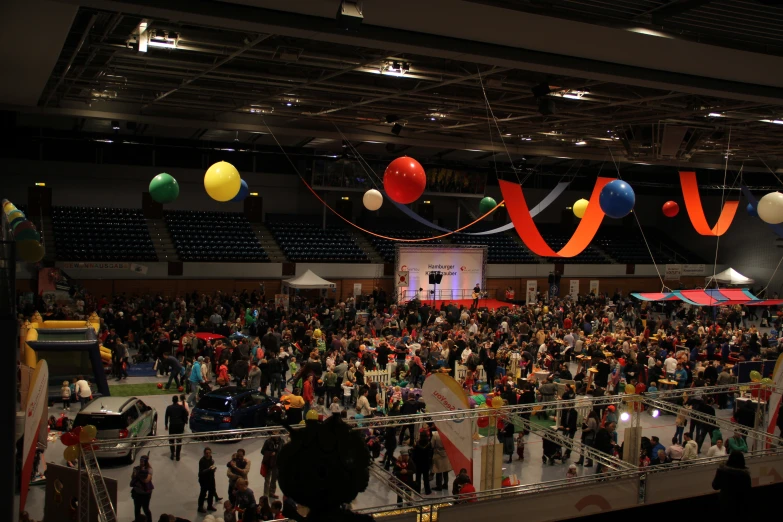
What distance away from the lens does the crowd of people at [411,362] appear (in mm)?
9180

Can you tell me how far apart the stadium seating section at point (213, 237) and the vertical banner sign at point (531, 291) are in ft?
37.9

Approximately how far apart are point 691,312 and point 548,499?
20848mm

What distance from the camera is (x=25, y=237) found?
360 inches

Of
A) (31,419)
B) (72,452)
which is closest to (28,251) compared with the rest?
(31,419)

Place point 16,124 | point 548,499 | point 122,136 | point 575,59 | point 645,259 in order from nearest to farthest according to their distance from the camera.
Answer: point 548,499, point 575,59, point 16,124, point 122,136, point 645,259

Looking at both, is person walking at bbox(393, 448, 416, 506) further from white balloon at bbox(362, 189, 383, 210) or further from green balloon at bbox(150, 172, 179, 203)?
green balloon at bbox(150, 172, 179, 203)

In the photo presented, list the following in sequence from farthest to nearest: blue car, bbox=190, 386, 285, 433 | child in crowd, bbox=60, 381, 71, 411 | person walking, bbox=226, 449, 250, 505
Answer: child in crowd, bbox=60, 381, 71, 411, blue car, bbox=190, 386, 285, 433, person walking, bbox=226, 449, 250, 505

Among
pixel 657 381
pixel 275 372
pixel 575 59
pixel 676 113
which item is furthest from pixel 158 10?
pixel 657 381

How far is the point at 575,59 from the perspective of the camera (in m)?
7.97

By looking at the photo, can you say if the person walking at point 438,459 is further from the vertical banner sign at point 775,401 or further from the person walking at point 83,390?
the person walking at point 83,390

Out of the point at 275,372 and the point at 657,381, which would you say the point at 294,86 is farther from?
the point at 657,381

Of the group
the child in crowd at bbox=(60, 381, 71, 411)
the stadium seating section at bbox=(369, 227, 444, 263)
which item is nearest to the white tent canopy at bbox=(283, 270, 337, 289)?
the stadium seating section at bbox=(369, 227, 444, 263)

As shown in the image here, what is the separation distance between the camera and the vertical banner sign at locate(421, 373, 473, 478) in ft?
23.9

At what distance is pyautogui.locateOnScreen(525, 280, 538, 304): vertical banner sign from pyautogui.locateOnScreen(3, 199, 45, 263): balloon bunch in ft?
71.4
